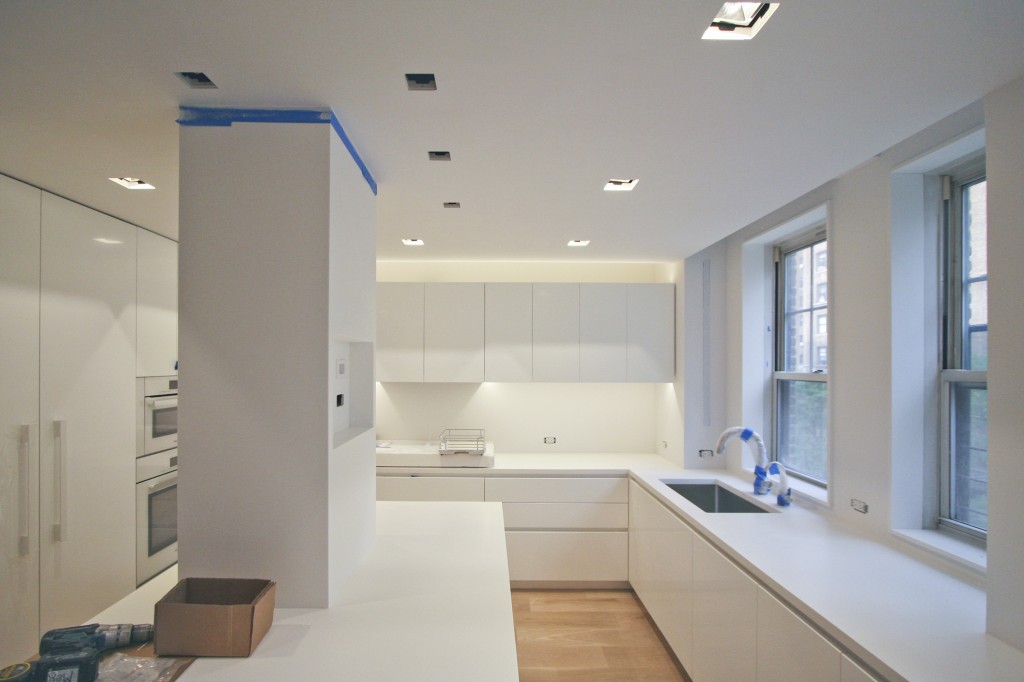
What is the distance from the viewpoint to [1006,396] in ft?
4.80

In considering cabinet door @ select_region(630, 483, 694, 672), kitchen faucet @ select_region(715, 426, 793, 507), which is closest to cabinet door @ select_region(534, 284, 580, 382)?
cabinet door @ select_region(630, 483, 694, 672)

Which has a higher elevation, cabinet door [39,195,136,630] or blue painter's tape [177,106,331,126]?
blue painter's tape [177,106,331,126]

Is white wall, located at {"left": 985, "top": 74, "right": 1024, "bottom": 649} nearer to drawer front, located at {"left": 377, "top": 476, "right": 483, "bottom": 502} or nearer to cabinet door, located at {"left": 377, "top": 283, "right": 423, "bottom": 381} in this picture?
drawer front, located at {"left": 377, "top": 476, "right": 483, "bottom": 502}

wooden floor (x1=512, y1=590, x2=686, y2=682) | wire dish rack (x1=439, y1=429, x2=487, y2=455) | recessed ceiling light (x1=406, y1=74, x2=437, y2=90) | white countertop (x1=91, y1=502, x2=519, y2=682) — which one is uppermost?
recessed ceiling light (x1=406, y1=74, x2=437, y2=90)

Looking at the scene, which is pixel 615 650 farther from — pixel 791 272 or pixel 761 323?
pixel 791 272

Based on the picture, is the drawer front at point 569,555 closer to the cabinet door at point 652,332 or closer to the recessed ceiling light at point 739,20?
the cabinet door at point 652,332

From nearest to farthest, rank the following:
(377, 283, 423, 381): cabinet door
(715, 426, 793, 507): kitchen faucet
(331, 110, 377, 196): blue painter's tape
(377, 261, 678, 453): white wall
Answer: (331, 110, 377, 196): blue painter's tape, (715, 426, 793, 507): kitchen faucet, (377, 283, 423, 381): cabinet door, (377, 261, 678, 453): white wall

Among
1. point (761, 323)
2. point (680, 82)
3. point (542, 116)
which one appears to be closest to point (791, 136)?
point (680, 82)

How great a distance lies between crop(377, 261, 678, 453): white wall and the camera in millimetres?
4527

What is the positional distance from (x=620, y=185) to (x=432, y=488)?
2.59m

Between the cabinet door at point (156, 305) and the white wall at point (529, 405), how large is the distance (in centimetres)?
157

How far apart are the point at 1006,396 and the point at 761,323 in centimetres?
213

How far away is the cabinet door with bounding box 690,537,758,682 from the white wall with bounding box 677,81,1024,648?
683 millimetres

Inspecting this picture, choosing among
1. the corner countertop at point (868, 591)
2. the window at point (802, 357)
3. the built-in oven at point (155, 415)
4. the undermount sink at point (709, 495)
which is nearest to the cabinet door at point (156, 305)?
the built-in oven at point (155, 415)
